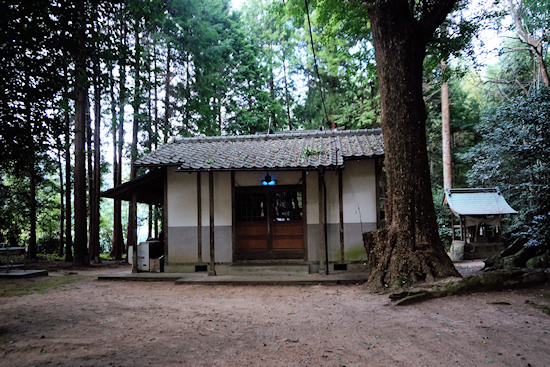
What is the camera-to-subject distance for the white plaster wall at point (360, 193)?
358 inches

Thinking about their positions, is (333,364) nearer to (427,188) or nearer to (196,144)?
(427,188)

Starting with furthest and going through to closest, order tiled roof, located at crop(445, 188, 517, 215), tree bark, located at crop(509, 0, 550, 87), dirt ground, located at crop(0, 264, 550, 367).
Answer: tiled roof, located at crop(445, 188, 517, 215) < tree bark, located at crop(509, 0, 550, 87) < dirt ground, located at crop(0, 264, 550, 367)

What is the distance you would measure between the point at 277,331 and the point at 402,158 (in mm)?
4284

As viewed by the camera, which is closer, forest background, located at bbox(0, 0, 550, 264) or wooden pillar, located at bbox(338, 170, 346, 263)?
forest background, located at bbox(0, 0, 550, 264)

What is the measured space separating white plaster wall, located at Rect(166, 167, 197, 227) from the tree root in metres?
5.98

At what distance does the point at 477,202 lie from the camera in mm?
13852

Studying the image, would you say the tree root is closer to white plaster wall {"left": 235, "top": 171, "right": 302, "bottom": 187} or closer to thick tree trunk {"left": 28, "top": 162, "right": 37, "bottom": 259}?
white plaster wall {"left": 235, "top": 171, "right": 302, "bottom": 187}

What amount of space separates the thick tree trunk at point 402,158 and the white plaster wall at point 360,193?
1849 mm

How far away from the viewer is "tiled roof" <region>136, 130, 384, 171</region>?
337 inches

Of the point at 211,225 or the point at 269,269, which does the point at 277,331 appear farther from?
the point at 211,225

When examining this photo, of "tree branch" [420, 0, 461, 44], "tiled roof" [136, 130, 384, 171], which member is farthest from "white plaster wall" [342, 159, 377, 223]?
"tree branch" [420, 0, 461, 44]

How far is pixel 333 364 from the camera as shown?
3250 millimetres

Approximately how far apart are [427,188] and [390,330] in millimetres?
3534

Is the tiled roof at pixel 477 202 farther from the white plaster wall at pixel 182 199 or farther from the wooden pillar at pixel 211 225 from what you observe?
the white plaster wall at pixel 182 199
